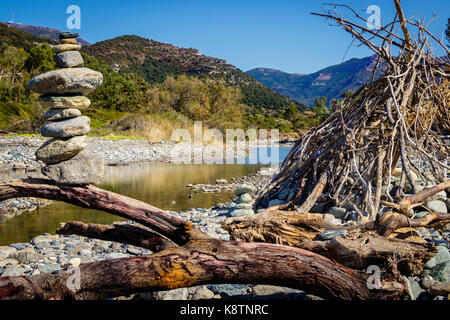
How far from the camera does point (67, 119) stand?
3773 mm

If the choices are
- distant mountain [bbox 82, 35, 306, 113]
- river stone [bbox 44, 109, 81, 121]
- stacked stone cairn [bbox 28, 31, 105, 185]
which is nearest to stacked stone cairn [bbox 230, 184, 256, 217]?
stacked stone cairn [bbox 28, 31, 105, 185]

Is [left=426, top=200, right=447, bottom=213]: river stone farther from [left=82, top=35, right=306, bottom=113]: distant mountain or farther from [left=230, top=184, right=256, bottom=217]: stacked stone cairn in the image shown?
[left=82, top=35, right=306, bottom=113]: distant mountain

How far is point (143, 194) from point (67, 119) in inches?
246

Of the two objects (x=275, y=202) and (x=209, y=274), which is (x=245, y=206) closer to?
(x=275, y=202)

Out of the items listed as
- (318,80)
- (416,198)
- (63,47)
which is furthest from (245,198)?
(318,80)

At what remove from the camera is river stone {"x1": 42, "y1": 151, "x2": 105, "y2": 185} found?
3383 mm

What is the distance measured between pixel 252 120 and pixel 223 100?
520cm

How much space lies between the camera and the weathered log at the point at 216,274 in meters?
2.40

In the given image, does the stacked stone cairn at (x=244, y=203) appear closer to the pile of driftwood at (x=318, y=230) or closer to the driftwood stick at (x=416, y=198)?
the pile of driftwood at (x=318, y=230)

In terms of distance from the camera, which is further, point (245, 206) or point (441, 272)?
point (245, 206)

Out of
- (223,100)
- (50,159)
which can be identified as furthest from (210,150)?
(50,159)

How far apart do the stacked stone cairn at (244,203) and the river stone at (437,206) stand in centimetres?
266

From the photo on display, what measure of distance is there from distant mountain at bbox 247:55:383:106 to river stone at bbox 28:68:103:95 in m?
3.93

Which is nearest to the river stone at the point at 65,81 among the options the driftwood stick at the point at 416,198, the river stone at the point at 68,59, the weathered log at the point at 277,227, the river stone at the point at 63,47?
the river stone at the point at 68,59
